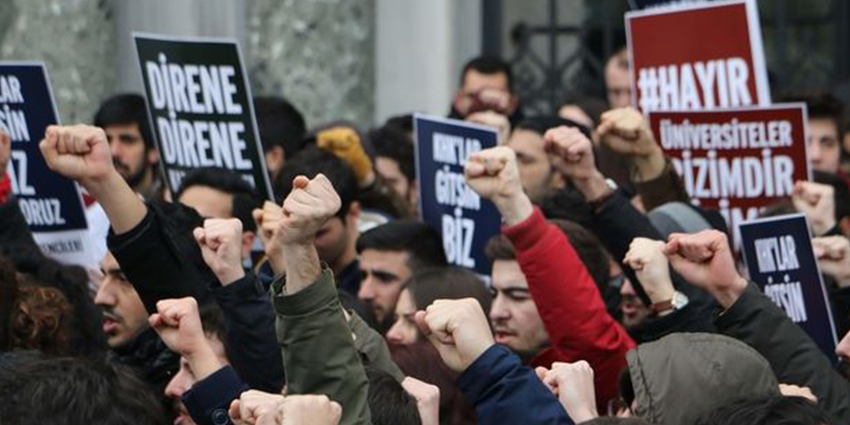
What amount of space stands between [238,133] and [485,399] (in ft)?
9.38

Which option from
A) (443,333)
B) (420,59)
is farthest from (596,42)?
(443,333)

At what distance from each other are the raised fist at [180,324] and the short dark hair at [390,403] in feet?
1.44

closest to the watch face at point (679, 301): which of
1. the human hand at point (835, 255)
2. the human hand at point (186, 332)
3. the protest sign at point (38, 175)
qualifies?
the human hand at point (835, 255)

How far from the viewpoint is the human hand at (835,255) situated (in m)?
7.57

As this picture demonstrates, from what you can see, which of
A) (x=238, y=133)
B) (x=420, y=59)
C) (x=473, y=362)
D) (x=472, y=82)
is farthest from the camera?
(x=420, y=59)

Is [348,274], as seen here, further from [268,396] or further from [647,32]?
[268,396]

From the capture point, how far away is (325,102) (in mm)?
13812

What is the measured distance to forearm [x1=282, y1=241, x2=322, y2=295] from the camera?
542cm

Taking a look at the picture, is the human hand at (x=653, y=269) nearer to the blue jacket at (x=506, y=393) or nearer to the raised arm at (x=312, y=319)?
the blue jacket at (x=506, y=393)

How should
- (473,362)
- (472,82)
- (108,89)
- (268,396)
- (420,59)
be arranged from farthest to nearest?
(420,59), (108,89), (472,82), (473,362), (268,396)

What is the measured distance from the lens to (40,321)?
657 centimetres

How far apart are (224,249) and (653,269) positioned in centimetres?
118

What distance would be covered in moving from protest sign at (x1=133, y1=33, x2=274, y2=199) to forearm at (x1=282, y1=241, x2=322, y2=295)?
9.12ft

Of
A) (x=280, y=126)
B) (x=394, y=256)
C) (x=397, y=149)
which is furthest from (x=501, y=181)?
(x=397, y=149)
